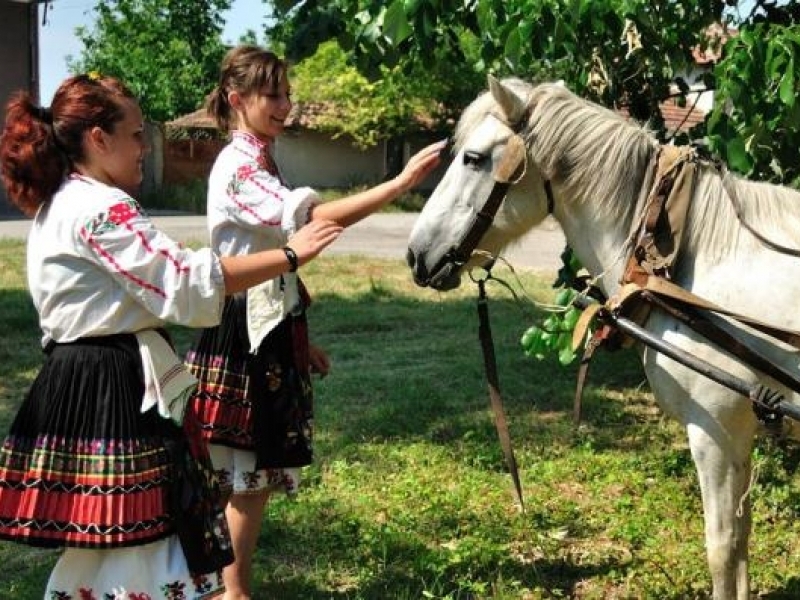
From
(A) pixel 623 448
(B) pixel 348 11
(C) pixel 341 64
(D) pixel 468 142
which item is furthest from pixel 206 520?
(C) pixel 341 64

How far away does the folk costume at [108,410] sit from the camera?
2189 mm

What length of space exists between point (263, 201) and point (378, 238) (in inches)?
566

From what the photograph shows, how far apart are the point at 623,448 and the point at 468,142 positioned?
292 centimetres

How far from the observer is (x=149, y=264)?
216 centimetres

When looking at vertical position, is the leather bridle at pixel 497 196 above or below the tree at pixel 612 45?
below

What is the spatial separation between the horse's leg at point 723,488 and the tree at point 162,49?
100 feet

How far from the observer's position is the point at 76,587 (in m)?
2.33

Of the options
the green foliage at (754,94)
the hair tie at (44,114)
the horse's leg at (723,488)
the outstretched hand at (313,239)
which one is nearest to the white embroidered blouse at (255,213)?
the outstretched hand at (313,239)

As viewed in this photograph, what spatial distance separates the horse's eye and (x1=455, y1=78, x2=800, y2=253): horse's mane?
5.6 inches

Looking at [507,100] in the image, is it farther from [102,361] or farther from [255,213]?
[102,361]

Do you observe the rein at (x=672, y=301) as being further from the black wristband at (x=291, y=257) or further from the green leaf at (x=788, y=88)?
the black wristband at (x=291, y=257)

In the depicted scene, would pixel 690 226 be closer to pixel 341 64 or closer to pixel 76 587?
pixel 76 587

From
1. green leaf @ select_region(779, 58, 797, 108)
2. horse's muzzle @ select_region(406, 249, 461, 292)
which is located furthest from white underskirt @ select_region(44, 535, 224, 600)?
green leaf @ select_region(779, 58, 797, 108)

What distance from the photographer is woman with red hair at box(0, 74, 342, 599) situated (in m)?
2.20
